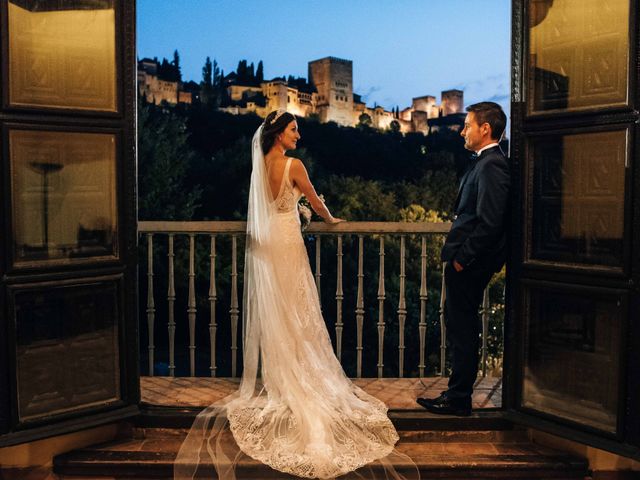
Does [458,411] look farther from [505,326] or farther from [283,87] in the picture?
[283,87]

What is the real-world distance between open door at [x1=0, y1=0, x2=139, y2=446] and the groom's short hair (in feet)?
6.38

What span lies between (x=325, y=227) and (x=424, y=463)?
1.65 metres

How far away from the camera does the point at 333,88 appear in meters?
59.9

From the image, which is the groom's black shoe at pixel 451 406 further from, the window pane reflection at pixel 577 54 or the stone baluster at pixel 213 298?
the window pane reflection at pixel 577 54

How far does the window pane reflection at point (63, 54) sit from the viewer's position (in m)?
3.09

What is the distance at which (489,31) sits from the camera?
120 meters

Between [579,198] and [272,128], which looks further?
[272,128]

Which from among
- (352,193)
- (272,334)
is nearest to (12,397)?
(272,334)

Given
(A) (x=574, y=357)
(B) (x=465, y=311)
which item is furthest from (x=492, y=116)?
(A) (x=574, y=357)

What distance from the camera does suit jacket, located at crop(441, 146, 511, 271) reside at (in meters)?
3.34

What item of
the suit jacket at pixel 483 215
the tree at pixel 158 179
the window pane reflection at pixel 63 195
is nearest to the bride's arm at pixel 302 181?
the suit jacket at pixel 483 215

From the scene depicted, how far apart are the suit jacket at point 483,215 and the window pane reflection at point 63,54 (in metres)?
2.01

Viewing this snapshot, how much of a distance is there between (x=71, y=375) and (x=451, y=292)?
219cm

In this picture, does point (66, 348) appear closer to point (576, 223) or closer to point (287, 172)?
point (287, 172)
